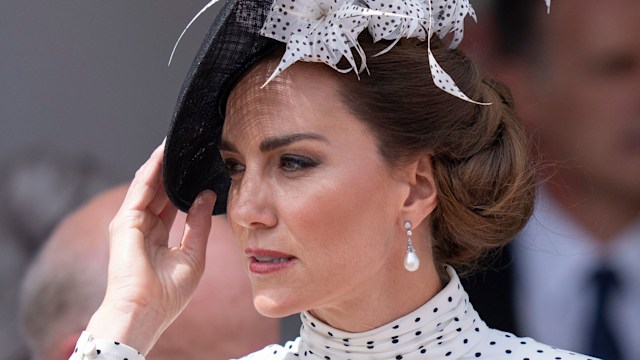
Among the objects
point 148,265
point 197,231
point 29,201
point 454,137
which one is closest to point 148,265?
point 148,265

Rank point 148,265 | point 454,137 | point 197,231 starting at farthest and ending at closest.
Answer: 1. point 197,231
2. point 148,265
3. point 454,137

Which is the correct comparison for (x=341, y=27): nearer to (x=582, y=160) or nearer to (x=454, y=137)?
(x=454, y=137)

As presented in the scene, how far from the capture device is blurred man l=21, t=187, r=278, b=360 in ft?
9.21

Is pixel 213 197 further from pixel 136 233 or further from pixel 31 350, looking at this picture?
pixel 31 350

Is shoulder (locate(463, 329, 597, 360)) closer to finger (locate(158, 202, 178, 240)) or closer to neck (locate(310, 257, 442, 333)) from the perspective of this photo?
neck (locate(310, 257, 442, 333))

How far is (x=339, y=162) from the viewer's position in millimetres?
1944

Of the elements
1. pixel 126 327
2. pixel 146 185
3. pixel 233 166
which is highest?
pixel 233 166

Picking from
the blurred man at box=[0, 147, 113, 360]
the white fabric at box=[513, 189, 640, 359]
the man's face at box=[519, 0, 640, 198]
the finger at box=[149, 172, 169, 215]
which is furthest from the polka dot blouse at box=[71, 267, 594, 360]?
the blurred man at box=[0, 147, 113, 360]

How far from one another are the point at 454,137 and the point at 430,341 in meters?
0.40

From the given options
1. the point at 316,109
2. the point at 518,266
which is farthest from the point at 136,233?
the point at 518,266

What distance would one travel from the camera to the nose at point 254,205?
76.2 inches

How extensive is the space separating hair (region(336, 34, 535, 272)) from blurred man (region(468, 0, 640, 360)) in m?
0.56

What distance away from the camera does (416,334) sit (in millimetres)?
2053

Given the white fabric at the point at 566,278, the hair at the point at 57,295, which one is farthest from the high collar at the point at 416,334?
the hair at the point at 57,295
